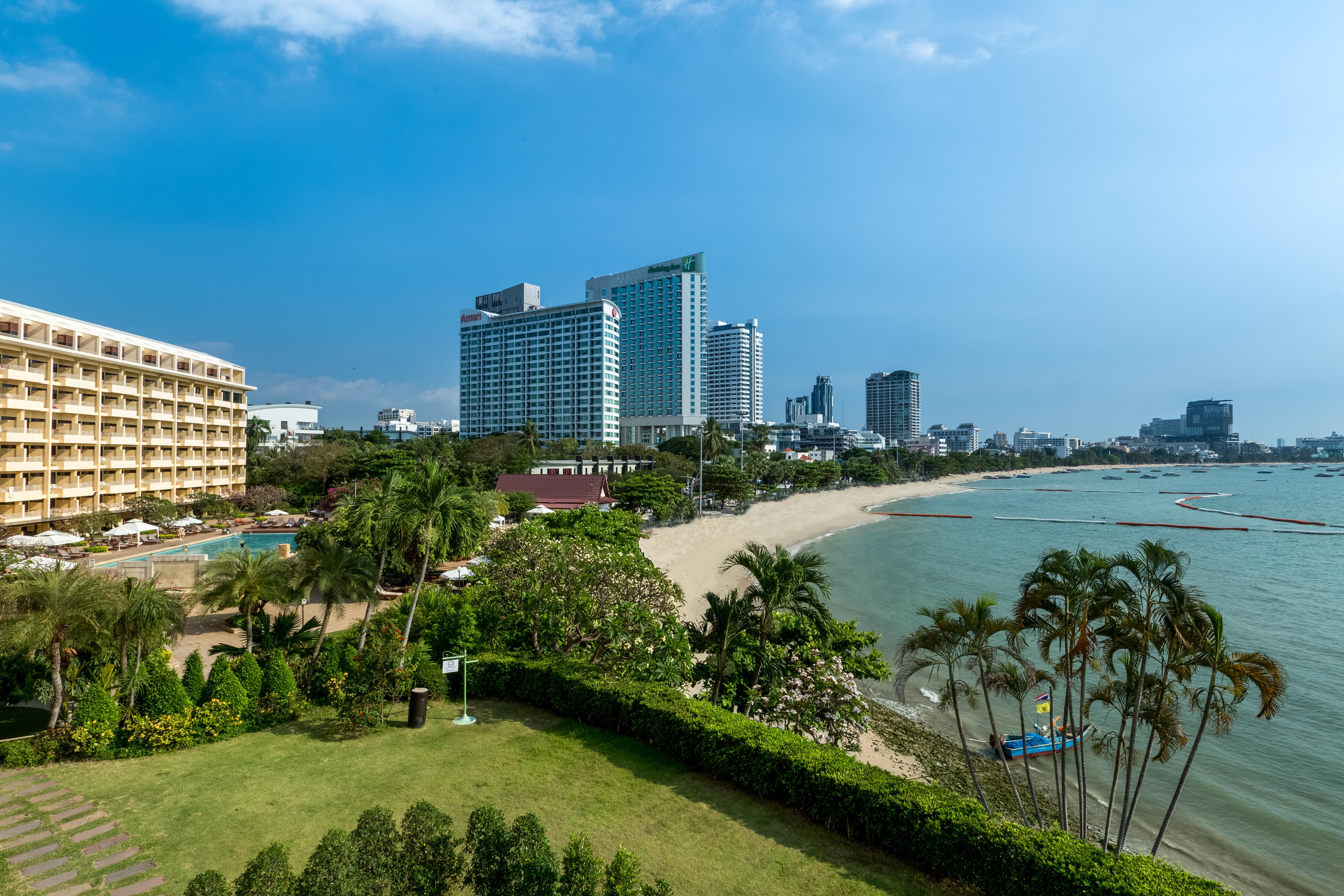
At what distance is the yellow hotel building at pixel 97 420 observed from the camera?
42.5m

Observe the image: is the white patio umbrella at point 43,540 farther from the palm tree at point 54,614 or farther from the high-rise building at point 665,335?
the high-rise building at point 665,335

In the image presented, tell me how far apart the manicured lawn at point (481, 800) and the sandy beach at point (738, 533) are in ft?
50.0

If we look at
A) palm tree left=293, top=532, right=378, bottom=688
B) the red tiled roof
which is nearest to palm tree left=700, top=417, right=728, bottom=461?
the red tiled roof

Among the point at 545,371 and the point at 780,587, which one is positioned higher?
the point at 545,371

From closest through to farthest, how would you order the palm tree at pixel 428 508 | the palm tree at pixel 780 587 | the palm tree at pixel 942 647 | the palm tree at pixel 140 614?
the palm tree at pixel 942 647 < the palm tree at pixel 140 614 < the palm tree at pixel 780 587 < the palm tree at pixel 428 508

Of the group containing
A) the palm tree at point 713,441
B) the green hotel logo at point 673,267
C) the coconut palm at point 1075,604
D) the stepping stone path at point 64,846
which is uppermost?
the green hotel logo at point 673,267

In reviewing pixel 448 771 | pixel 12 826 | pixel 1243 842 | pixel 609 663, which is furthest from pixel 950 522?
pixel 12 826

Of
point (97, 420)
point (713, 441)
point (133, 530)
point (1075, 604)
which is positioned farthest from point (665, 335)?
point (1075, 604)

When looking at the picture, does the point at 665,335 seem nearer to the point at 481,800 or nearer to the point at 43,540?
the point at 43,540

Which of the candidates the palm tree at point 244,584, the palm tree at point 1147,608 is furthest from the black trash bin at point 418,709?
the palm tree at point 1147,608

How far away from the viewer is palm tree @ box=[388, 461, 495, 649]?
17.3 metres

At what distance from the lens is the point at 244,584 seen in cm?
1834

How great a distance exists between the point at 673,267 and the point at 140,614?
185114mm

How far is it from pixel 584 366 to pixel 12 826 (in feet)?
519
